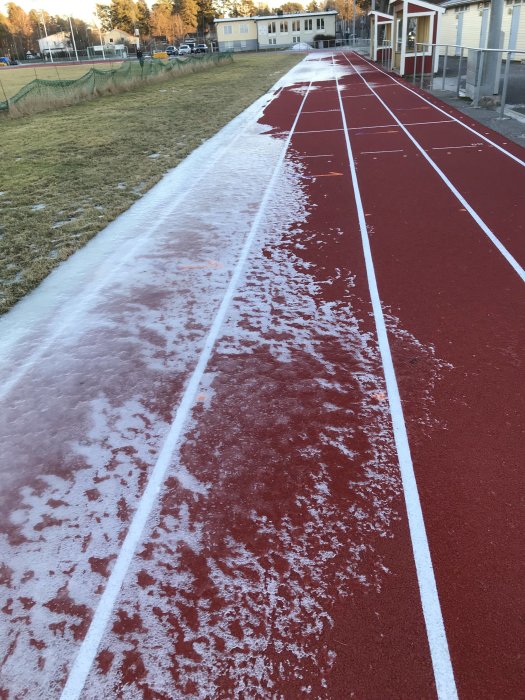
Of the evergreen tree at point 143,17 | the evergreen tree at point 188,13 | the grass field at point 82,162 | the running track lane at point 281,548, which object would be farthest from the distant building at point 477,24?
the evergreen tree at point 143,17

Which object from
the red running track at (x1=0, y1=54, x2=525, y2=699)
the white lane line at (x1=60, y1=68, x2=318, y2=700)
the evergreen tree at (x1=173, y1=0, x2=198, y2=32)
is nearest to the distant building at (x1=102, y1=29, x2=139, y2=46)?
the evergreen tree at (x1=173, y1=0, x2=198, y2=32)

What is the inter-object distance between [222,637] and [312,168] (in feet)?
35.2

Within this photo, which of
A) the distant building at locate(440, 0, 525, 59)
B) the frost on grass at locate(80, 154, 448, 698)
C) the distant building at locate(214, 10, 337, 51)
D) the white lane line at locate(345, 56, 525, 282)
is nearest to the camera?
the frost on grass at locate(80, 154, 448, 698)

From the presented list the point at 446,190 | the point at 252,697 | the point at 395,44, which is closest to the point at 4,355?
the point at 252,697

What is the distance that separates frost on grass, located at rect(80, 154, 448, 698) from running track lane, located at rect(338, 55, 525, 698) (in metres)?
0.35

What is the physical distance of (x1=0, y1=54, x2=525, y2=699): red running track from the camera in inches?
107

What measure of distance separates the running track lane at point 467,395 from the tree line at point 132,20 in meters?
95.3

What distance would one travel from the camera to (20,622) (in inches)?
116

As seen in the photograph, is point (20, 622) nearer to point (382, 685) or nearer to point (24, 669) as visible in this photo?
point (24, 669)

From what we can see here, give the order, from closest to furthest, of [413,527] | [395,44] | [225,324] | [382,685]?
[382,685] < [413,527] < [225,324] < [395,44]

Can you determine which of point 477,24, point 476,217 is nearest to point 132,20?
point 477,24

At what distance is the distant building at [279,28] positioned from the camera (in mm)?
72312

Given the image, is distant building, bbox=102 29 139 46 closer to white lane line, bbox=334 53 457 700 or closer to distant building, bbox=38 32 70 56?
distant building, bbox=38 32 70 56

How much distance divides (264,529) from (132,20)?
387ft
